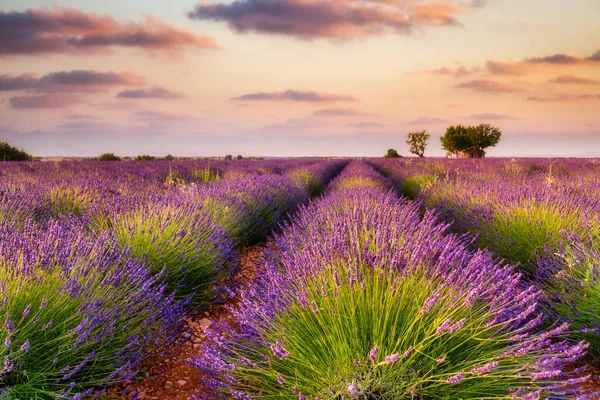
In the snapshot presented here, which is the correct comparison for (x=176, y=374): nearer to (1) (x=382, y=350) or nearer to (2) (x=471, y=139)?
(1) (x=382, y=350)

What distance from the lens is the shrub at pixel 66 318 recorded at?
5.87 feet

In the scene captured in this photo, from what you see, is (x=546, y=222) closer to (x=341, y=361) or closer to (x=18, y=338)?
(x=341, y=361)

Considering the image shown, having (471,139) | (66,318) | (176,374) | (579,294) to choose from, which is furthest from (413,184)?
(471,139)

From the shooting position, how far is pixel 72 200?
5.40m

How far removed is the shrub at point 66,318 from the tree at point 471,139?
1792 inches

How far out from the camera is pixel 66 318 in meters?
2.02

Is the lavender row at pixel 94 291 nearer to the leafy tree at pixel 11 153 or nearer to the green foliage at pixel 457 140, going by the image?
the leafy tree at pixel 11 153

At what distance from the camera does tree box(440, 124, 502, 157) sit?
44.3 m

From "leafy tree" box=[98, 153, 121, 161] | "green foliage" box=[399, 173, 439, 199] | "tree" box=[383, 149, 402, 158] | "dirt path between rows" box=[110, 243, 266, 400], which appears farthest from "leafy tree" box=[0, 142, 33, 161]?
"tree" box=[383, 149, 402, 158]

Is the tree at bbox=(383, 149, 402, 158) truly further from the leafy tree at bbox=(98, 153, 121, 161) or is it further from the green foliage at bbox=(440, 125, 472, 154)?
the leafy tree at bbox=(98, 153, 121, 161)

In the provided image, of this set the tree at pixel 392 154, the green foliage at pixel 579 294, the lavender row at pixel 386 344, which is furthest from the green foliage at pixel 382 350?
the tree at pixel 392 154

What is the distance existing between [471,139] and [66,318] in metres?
47.8

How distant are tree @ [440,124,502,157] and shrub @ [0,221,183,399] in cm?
4552

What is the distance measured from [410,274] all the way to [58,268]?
1.97 meters
